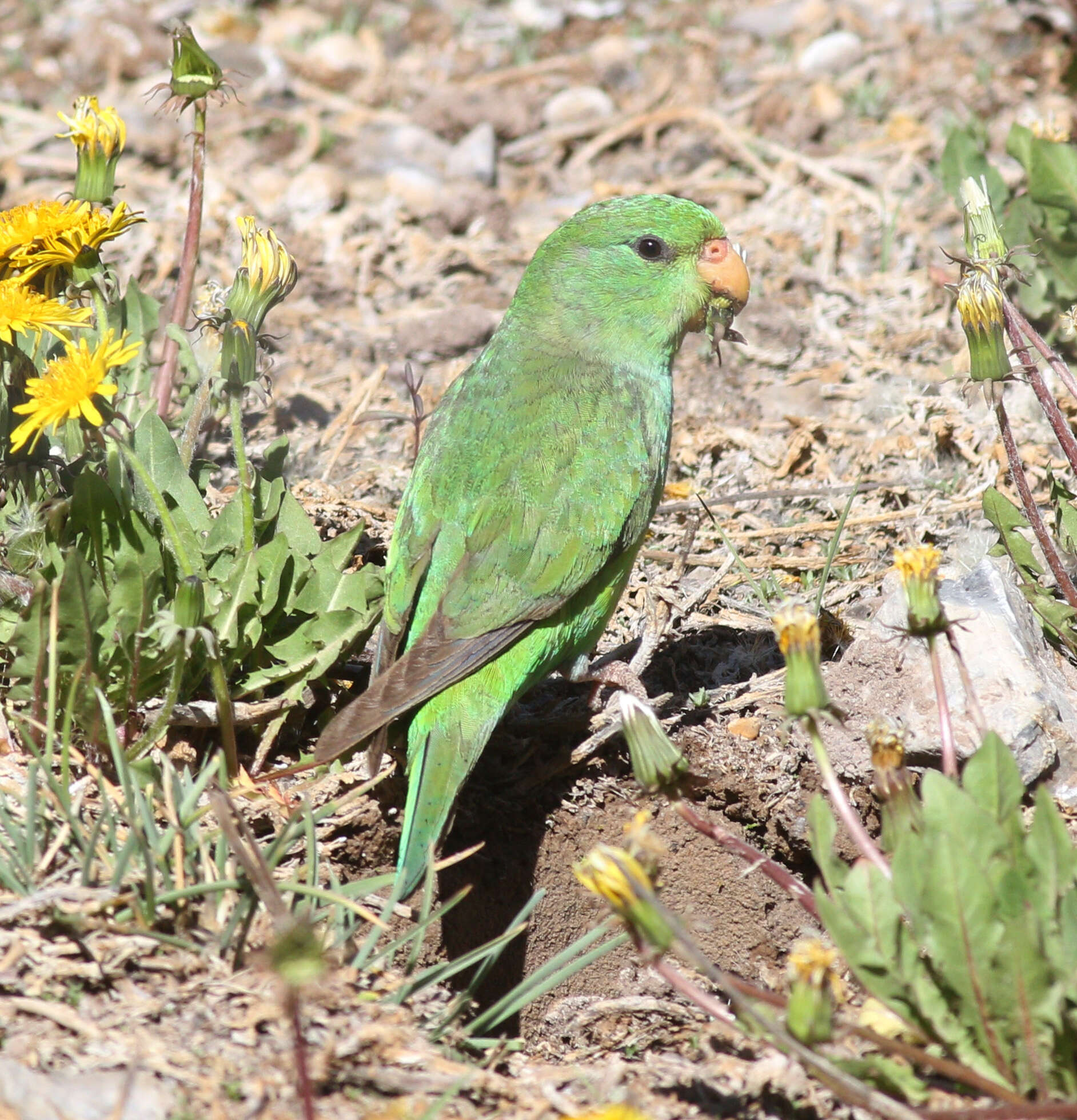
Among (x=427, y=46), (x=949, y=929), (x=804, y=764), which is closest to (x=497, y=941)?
(x=949, y=929)

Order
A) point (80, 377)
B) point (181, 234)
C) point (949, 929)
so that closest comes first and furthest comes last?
1. point (949, 929)
2. point (80, 377)
3. point (181, 234)

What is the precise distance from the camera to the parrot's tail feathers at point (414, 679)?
112 inches

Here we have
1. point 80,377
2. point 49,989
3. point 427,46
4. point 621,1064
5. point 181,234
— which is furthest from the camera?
point 427,46

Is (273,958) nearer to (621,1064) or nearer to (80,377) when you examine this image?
(621,1064)

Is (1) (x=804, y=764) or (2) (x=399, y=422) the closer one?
(1) (x=804, y=764)

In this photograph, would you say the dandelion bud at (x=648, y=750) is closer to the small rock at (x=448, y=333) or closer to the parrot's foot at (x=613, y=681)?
the parrot's foot at (x=613, y=681)

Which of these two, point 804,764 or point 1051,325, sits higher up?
point 1051,325

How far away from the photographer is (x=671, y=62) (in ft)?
22.2

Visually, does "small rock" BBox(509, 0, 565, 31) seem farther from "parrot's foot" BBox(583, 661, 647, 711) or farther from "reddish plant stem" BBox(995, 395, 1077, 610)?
"reddish plant stem" BBox(995, 395, 1077, 610)

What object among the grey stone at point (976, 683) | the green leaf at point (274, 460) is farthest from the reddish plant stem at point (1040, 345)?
the green leaf at point (274, 460)

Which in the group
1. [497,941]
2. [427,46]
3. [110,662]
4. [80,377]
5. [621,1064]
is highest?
[427,46]

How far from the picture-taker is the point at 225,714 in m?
3.00

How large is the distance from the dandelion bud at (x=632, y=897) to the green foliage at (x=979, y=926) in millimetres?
300

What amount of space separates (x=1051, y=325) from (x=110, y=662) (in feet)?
11.6
